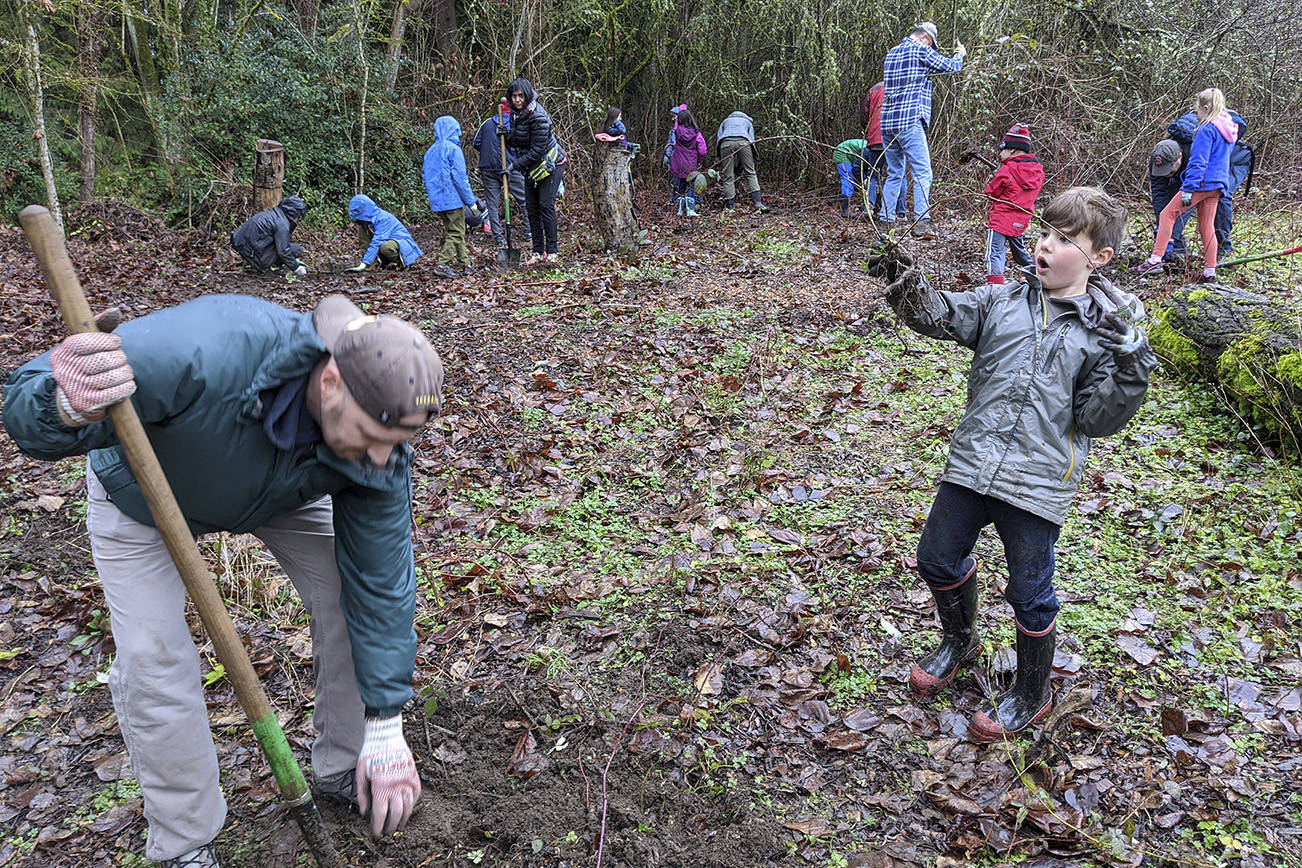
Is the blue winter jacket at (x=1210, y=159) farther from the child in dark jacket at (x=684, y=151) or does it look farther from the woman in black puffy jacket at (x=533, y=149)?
the child in dark jacket at (x=684, y=151)

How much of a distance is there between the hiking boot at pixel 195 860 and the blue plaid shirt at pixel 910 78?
31.5 feet

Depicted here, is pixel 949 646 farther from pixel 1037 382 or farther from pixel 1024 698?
pixel 1037 382

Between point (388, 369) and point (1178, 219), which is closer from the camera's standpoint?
point (388, 369)

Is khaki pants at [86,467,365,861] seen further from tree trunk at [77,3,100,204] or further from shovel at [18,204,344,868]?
tree trunk at [77,3,100,204]

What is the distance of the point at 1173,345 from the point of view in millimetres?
6039

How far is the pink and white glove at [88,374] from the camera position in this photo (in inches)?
68.1

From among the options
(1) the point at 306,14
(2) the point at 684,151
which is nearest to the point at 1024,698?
(2) the point at 684,151

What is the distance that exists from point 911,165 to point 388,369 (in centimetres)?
926

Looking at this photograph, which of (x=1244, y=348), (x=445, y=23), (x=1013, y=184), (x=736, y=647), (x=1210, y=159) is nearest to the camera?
(x=736, y=647)

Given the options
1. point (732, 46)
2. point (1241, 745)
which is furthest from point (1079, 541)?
point (732, 46)

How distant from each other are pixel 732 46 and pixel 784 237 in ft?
17.8

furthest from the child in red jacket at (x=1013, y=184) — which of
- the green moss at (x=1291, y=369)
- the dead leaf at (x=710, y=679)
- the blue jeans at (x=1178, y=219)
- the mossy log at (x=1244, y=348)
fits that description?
the dead leaf at (x=710, y=679)

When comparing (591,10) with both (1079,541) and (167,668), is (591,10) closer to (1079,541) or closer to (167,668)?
(1079,541)

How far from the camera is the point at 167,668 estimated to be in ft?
7.02
